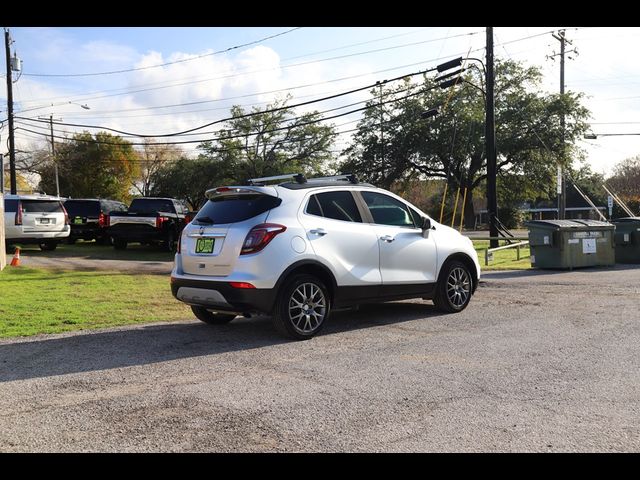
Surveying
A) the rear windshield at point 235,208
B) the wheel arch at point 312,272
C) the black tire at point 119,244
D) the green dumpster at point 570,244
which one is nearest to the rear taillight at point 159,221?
the black tire at point 119,244

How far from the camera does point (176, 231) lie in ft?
66.3

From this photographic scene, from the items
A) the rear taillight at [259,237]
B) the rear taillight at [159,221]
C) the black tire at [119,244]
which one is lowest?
the black tire at [119,244]

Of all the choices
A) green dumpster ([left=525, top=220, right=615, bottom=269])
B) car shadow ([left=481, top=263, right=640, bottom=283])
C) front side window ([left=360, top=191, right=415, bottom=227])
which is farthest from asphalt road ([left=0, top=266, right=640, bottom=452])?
green dumpster ([left=525, top=220, right=615, bottom=269])

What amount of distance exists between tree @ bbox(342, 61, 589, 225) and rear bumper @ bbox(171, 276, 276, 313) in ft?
120

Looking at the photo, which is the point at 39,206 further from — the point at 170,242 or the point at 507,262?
the point at 507,262

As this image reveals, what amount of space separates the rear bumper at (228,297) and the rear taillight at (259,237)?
0.44 m

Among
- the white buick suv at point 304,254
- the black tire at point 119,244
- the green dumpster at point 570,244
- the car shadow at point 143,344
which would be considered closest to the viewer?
the car shadow at point 143,344

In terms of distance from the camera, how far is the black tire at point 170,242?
19.7m

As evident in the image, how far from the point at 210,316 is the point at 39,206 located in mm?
13429

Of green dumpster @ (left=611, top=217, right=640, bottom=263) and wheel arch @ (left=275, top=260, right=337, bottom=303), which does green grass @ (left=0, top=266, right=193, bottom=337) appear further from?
green dumpster @ (left=611, top=217, right=640, bottom=263)

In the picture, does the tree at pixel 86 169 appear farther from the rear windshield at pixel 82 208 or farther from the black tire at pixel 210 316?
the black tire at pixel 210 316

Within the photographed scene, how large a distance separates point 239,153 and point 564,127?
27.2 metres

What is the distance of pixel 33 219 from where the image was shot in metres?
18.8
